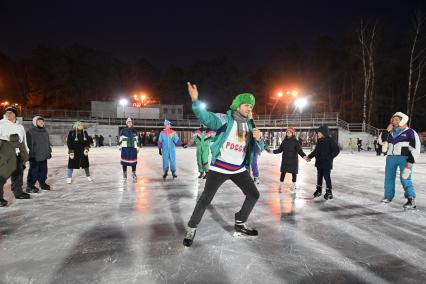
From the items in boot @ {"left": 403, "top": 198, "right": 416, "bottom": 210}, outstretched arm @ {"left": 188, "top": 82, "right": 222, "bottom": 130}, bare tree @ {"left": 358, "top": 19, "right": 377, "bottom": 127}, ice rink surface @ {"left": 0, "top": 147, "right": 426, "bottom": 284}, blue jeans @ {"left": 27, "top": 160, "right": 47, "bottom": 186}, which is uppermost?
bare tree @ {"left": 358, "top": 19, "right": 377, "bottom": 127}

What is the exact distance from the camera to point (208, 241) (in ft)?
11.4

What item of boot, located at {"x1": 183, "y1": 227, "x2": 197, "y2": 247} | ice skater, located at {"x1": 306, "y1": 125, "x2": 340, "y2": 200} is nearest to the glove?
ice skater, located at {"x1": 306, "y1": 125, "x2": 340, "y2": 200}

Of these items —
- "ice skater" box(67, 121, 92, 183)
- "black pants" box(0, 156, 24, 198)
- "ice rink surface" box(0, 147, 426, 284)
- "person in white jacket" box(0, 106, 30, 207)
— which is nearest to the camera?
"ice rink surface" box(0, 147, 426, 284)

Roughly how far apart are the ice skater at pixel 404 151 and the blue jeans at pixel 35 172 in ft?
22.8

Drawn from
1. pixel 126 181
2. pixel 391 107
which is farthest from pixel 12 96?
pixel 391 107

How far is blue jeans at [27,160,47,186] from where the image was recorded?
623cm

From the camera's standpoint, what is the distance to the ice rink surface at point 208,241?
2.71m

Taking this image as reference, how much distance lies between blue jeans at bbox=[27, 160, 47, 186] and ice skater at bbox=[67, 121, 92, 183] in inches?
33.4

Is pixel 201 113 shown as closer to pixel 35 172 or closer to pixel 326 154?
pixel 326 154

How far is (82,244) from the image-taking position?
11.1 feet

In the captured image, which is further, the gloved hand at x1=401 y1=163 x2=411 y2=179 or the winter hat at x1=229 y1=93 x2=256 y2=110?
the gloved hand at x1=401 y1=163 x2=411 y2=179

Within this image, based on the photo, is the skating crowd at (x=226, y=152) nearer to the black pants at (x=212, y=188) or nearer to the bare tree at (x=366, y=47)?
the black pants at (x=212, y=188)

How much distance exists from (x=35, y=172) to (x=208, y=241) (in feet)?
15.3

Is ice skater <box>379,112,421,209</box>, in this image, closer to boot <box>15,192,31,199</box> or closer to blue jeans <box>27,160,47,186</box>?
boot <box>15,192,31,199</box>
